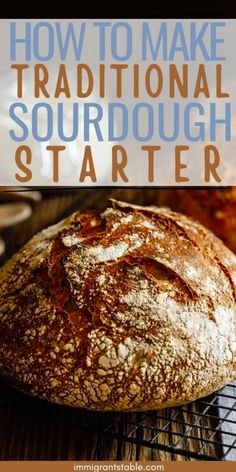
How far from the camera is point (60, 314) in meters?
1.21

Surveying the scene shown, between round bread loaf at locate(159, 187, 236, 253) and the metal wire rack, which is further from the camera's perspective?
round bread loaf at locate(159, 187, 236, 253)

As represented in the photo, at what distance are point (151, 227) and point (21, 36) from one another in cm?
57

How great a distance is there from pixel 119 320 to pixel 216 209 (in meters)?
0.78

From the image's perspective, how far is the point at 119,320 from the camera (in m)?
1.18

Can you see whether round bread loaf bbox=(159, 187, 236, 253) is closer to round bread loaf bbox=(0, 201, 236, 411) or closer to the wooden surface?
round bread loaf bbox=(0, 201, 236, 411)

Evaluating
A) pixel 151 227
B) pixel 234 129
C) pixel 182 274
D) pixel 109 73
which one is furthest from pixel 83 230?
pixel 234 129

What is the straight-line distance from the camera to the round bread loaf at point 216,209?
1833 mm
